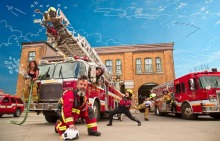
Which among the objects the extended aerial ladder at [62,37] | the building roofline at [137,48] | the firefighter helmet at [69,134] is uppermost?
the building roofline at [137,48]

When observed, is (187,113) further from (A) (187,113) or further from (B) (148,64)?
(B) (148,64)

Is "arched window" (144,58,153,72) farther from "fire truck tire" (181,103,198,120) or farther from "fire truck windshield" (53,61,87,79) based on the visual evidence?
"fire truck windshield" (53,61,87,79)

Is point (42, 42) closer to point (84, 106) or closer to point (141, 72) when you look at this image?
point (141, 72)

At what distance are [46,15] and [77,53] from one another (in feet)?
9.09

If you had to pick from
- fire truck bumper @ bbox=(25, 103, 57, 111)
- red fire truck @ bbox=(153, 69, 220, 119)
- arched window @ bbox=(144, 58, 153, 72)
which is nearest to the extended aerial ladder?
fire truck bumper @ bbox=(25, 103, 57, 111)

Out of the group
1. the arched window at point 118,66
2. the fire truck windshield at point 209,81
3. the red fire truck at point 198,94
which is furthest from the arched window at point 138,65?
the fire truck windshield at point 209,81

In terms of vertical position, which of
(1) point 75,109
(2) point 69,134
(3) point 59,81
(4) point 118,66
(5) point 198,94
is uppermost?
(4) point 118,66

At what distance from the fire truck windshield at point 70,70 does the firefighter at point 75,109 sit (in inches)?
130

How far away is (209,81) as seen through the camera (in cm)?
1033

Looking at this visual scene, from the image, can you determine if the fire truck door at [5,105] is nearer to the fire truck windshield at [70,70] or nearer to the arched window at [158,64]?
the fire truck windshield at [70,70]

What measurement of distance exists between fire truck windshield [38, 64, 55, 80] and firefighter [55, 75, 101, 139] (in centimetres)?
397

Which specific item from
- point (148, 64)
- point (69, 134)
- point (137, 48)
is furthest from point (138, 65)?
point (69, 134)

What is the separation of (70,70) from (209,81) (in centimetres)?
679

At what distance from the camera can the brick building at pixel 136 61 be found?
27.2m
